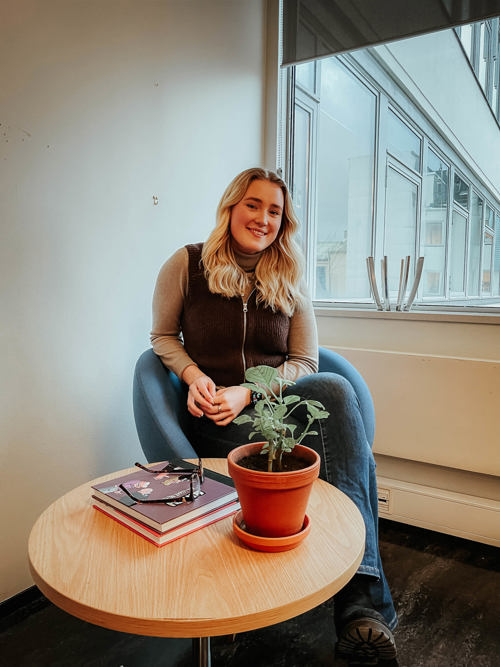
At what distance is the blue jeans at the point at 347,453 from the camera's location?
3.55 feet

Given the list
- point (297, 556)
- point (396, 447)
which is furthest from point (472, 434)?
point (297, 556)

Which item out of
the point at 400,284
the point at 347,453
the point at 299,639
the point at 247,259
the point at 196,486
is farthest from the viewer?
the point at 400,284

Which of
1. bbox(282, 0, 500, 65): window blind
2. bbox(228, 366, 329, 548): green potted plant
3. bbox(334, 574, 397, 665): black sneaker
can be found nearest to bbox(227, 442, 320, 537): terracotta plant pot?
bbox(228, 366, 329, 548): green potted plant

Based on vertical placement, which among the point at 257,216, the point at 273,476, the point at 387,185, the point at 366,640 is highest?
the point at 387,185

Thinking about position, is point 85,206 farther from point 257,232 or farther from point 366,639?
point 366,639

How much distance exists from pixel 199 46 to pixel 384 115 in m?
0.95

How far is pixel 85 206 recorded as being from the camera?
1599 mm

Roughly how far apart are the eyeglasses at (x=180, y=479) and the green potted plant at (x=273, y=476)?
5.2 inches

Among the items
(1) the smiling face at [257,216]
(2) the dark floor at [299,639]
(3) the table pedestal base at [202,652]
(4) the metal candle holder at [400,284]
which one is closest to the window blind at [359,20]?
(4) the metal candle holder at [400,284]

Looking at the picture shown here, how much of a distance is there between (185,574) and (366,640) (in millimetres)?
539

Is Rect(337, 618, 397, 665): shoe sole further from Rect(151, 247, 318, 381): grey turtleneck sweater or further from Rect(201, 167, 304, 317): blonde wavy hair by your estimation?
Rect(201, 167, 304, 317): blonde wavy hair

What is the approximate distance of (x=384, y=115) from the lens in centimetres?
239

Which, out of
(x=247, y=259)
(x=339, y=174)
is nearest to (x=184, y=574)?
(x=247, y=259)

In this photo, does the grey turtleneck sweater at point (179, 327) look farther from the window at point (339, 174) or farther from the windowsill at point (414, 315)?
the window at point (339, 174)
